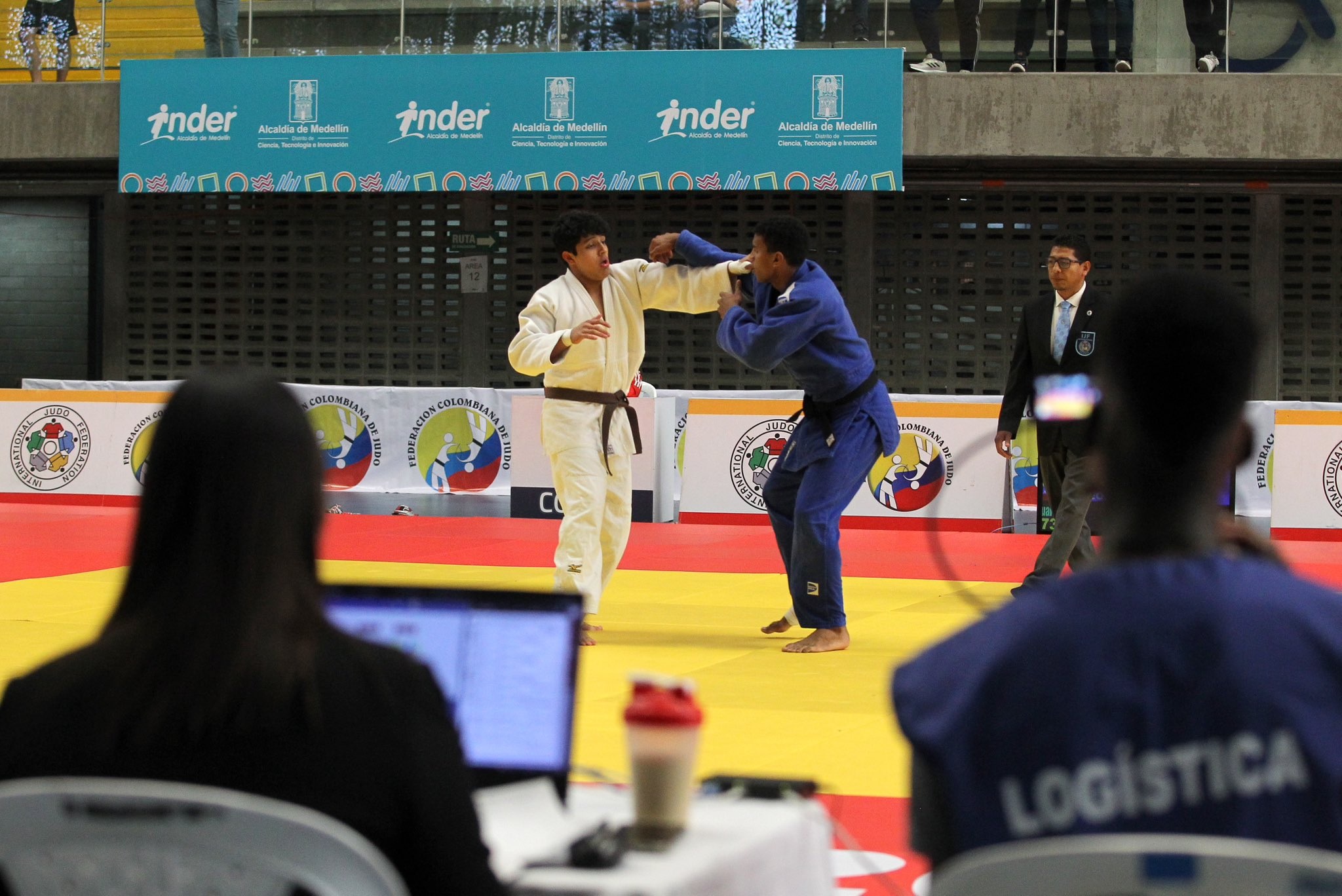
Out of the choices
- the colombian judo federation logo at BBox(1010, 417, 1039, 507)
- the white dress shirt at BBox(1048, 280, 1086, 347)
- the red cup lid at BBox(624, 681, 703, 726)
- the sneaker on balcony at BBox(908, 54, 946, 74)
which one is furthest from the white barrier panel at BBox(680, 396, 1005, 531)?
the red cup lid at BBox(624, 681, 703, 726)

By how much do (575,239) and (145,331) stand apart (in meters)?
12.2

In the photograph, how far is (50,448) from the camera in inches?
479

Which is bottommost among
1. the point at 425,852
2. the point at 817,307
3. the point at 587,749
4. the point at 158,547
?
the point at 587,749

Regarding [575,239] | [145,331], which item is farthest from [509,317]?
[575,239]

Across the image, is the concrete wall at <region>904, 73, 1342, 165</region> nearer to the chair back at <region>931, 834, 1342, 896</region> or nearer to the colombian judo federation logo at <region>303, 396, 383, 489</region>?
the colombian judo federation logo at <region>303, 396, 383, 489</region>

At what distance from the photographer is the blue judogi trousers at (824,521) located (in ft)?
18.6

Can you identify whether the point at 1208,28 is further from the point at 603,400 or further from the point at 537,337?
the point at 537,337

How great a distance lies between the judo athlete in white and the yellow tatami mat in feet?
1.75

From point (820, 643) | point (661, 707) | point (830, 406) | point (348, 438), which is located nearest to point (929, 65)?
point (348, 438)

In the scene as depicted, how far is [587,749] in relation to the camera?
13.7 ft

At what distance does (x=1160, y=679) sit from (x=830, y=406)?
451cm

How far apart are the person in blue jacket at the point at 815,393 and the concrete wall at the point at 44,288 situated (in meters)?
13.4

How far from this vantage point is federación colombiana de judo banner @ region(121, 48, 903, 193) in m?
13.2

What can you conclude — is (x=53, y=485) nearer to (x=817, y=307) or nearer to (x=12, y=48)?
(x=12, y=48)
